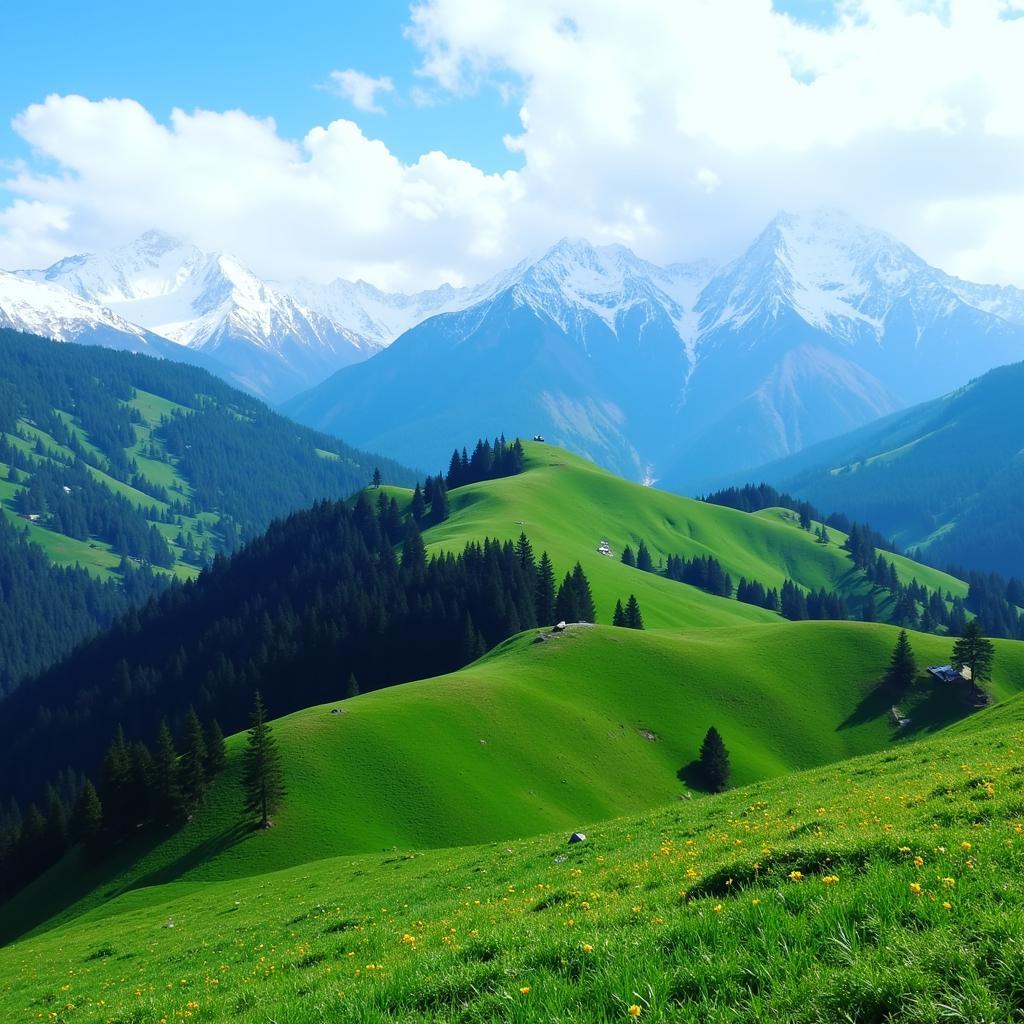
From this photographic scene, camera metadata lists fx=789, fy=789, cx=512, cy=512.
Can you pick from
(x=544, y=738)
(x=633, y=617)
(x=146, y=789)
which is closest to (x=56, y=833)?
(x=146, y=789)

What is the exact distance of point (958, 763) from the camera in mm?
29562

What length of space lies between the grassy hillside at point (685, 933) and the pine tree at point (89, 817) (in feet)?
164

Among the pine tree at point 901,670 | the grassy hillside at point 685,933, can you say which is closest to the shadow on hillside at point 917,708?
the pine tree at point 901,670

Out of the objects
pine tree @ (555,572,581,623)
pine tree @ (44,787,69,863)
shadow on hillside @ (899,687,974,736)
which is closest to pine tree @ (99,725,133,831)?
pine tree @ (44,787,69,863)

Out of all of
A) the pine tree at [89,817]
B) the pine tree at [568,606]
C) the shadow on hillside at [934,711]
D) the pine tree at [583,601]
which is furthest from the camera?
the pine tree at [583,601]

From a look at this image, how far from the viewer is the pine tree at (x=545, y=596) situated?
146m

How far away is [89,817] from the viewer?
256 feet

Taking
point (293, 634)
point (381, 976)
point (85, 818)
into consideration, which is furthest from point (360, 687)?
point (381, 976)

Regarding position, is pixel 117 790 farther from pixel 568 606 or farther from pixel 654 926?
pixel 654 926

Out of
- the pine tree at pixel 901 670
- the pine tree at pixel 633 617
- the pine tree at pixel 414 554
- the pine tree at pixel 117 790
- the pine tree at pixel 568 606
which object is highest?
the pine tree at pixel 414 554

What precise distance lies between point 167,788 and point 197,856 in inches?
393

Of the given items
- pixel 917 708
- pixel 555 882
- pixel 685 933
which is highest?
pixel 685 933

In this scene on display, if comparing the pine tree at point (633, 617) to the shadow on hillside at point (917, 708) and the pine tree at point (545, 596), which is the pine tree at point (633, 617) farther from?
the shadow on hillside at point (917, 708)

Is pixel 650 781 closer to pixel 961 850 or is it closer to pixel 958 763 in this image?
pixel 958 763
